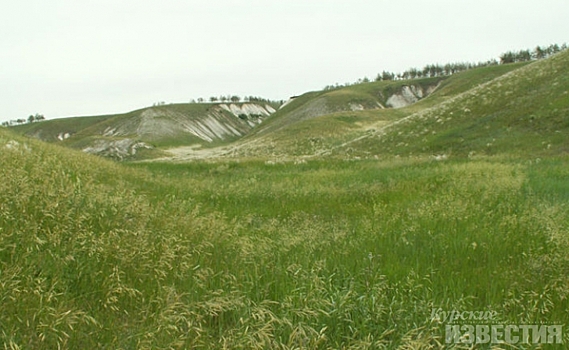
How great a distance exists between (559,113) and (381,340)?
98.8 feet

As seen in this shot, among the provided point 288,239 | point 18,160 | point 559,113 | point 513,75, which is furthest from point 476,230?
point 513,75

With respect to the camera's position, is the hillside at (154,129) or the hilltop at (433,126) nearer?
the hilltop at (433,126)

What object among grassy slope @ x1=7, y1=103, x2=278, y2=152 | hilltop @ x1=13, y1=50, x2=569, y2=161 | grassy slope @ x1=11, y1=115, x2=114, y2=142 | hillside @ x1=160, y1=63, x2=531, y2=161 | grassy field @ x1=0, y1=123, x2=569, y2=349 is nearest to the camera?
grassy field @ x1=0, y1=123, x2=569, y2=349

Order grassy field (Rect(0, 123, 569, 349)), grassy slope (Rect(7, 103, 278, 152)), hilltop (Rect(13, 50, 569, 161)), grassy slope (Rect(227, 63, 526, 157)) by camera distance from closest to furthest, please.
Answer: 1. grassy field (Rect(0, 123, 569, 349))
2. hilltop (Rect(13, 50, 569, 161))
3. grassy slope (Rect(227, 63, 526, 157))
4. grassy slope (Rect(7, 103, 278, 152))

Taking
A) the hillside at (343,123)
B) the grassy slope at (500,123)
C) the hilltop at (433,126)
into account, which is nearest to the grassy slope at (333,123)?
the hillside at (343,123)

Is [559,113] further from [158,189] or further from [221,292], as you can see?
[221,292]

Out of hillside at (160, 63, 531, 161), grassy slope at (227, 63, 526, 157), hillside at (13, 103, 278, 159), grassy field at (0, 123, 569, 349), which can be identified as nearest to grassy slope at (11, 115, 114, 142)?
hillside at (13, 103, 278, 159)

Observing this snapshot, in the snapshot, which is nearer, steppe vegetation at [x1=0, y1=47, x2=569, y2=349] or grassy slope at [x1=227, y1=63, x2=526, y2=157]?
steppe vegetation at [x1=0, y1=47, x2=569, y2=349]

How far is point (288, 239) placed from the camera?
529 cm

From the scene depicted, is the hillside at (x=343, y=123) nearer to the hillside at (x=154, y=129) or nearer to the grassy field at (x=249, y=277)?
the hillside at (x=154, y=129)

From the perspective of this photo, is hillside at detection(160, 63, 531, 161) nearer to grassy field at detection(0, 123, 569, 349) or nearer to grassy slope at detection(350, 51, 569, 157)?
grassy slope at detection(350, 51, 569, 157)

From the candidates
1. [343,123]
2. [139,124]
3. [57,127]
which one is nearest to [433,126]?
[343,123]

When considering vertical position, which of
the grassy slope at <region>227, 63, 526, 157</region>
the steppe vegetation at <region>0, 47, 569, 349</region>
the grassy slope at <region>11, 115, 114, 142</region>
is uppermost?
the grassy slope at <region>11, 115, 114, 142</region>

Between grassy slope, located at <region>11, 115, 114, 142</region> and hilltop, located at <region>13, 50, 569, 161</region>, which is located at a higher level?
grassy slope, located at <region>11, 115, 114, 142</region>
